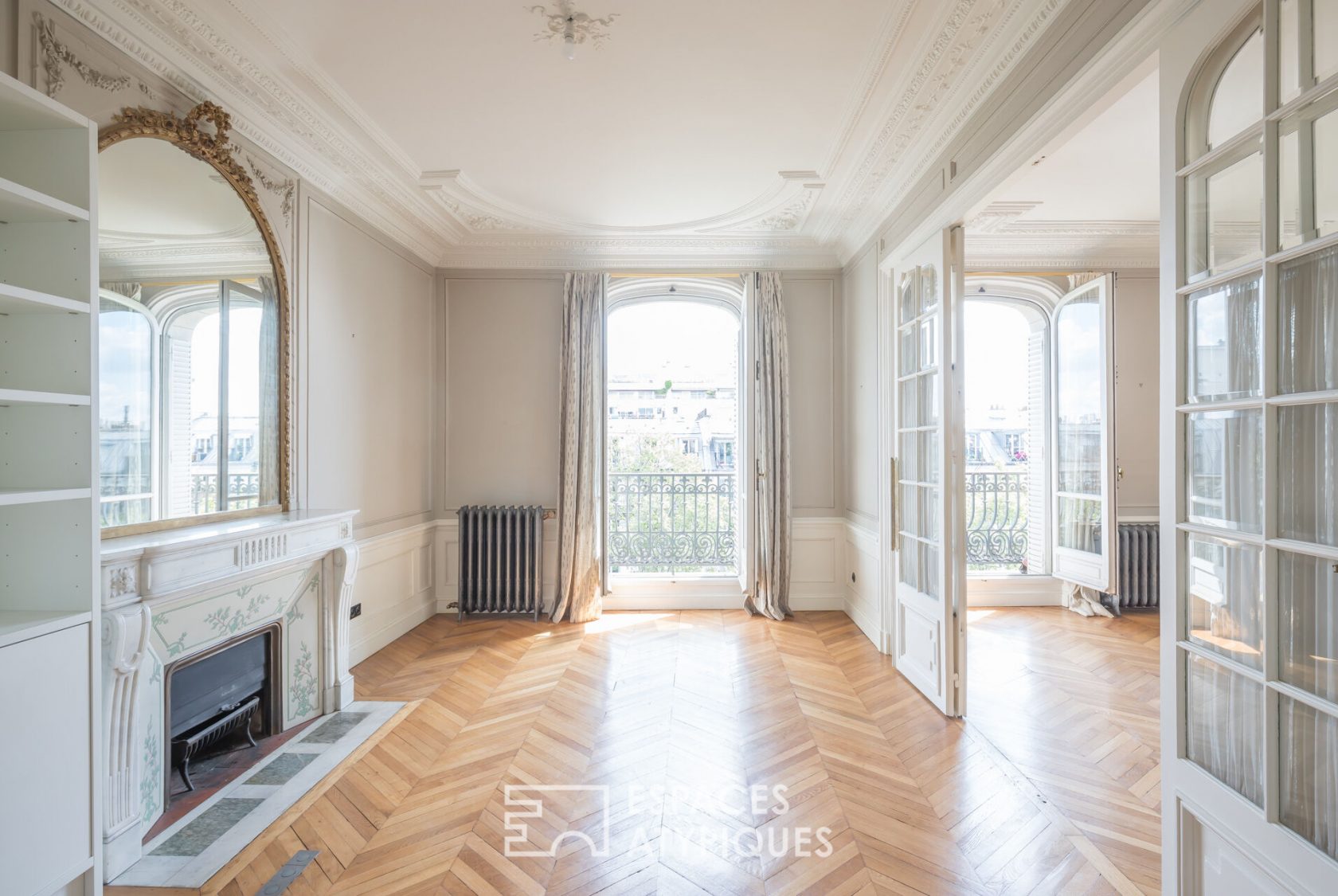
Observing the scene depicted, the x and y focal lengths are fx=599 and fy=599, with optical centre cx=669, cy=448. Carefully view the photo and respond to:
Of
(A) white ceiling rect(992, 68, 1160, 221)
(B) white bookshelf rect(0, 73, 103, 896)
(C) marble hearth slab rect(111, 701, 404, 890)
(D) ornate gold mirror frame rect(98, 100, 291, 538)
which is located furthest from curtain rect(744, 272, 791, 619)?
(B) white bookshelf rect(0, 73, 103, 896)

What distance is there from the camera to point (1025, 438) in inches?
225

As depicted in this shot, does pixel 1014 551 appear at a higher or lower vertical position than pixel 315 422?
lower

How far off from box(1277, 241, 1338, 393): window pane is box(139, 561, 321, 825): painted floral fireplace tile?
3.21 meters

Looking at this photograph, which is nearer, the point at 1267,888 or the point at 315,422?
the point at 1267,888

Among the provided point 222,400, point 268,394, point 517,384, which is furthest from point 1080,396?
point 222,400

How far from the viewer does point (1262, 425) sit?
130cm

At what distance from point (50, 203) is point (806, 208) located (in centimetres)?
358

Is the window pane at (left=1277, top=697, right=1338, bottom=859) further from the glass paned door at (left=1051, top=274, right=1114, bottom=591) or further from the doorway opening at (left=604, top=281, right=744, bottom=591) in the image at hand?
the doorway opening at (left=604, top=281, right=744, bottom=591)

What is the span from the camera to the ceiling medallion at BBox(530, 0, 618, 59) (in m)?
2.16

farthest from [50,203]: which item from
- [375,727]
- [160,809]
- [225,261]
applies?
[375,727]

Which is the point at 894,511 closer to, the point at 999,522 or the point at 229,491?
the point at 999,522

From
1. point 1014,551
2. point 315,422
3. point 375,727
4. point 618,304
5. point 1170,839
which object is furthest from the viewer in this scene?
point 1014,551

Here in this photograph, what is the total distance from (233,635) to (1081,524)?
5319mm

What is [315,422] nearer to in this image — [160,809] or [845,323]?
[160,809]
